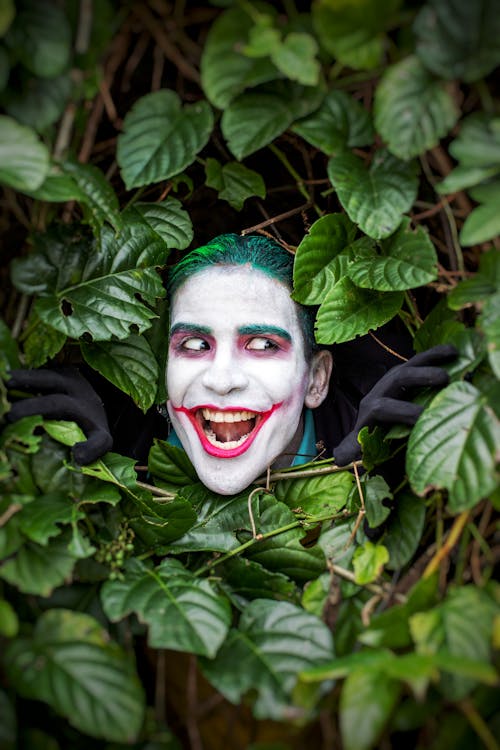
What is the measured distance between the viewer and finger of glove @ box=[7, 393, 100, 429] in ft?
4.94

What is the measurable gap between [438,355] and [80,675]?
939mm

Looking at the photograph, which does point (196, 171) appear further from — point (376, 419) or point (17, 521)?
point (17, 521)

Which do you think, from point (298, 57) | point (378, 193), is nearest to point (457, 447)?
point (378, 193)

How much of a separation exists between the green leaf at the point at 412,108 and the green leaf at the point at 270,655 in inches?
36.8

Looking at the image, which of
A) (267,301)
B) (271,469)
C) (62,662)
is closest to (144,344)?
(267,301)

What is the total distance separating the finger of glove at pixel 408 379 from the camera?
1509mm

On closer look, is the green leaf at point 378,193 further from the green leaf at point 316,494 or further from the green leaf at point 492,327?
the green leaf at point 316,494

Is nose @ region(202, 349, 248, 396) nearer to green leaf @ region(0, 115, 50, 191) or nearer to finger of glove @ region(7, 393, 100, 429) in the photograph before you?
finger of glove @ region(7, 393, 100, 429)

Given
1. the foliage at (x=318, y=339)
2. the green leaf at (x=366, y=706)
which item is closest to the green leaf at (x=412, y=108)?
the foliage at (x=318, y=339)

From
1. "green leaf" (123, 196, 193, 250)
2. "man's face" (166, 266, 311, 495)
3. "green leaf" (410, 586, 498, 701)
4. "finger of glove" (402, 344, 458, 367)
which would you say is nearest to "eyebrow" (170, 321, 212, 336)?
"man's face" (166, 266, 311, 495)

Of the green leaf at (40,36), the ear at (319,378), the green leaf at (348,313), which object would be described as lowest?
the ear at (319,378)

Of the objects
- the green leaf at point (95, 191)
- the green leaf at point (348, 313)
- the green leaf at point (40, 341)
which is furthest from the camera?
the green leaf at point (348, 313)

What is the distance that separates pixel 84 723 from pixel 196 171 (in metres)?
1.42

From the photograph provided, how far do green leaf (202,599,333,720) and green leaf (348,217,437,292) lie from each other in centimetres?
72
